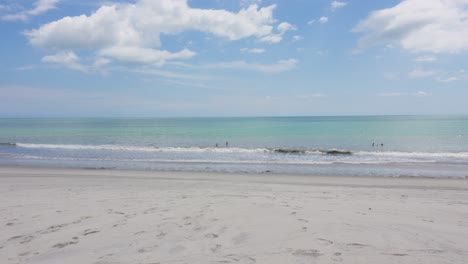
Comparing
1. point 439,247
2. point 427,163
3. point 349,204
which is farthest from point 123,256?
point 427,163

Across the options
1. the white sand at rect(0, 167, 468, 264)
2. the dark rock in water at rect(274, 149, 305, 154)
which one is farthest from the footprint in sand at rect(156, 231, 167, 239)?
the dark rock in water at rect(274, 149, 305, 154)

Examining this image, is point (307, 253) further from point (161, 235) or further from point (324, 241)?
point (161, 235)

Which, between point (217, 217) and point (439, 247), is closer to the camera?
point (439, 247)

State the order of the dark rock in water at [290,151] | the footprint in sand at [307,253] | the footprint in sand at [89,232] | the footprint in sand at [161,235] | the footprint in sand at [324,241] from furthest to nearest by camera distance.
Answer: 1. the dark rock in water at [290,151]
2. the footprint in sand at [89,232]
3. the footprint in sand at [161,235]
4. the footprint in sand at [324,241]
5. the footprint in sand at [307,253]

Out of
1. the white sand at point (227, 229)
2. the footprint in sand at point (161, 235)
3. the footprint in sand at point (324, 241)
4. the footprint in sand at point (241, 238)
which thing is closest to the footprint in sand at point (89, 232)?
the white sand at point (227, 229)

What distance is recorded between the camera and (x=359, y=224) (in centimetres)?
550

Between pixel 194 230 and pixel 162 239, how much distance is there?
2.02ft

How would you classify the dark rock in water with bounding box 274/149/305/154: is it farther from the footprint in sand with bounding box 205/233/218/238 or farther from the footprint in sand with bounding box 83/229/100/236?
the footprint in sand with bounding box 83/229/100/236

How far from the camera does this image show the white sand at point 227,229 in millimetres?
4094

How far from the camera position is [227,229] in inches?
202

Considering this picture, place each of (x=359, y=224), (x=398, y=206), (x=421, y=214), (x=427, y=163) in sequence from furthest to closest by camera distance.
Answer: (x=427, y=163)
(x=398, y=206)
(x=421, y=214)
(x=359, y=224)

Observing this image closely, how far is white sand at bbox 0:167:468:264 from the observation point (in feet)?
13.4

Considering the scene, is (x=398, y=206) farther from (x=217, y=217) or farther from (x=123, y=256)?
(x=123, y=256)

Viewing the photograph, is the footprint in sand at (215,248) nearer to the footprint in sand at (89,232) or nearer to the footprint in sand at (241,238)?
the footprint in sand at (241,238)
